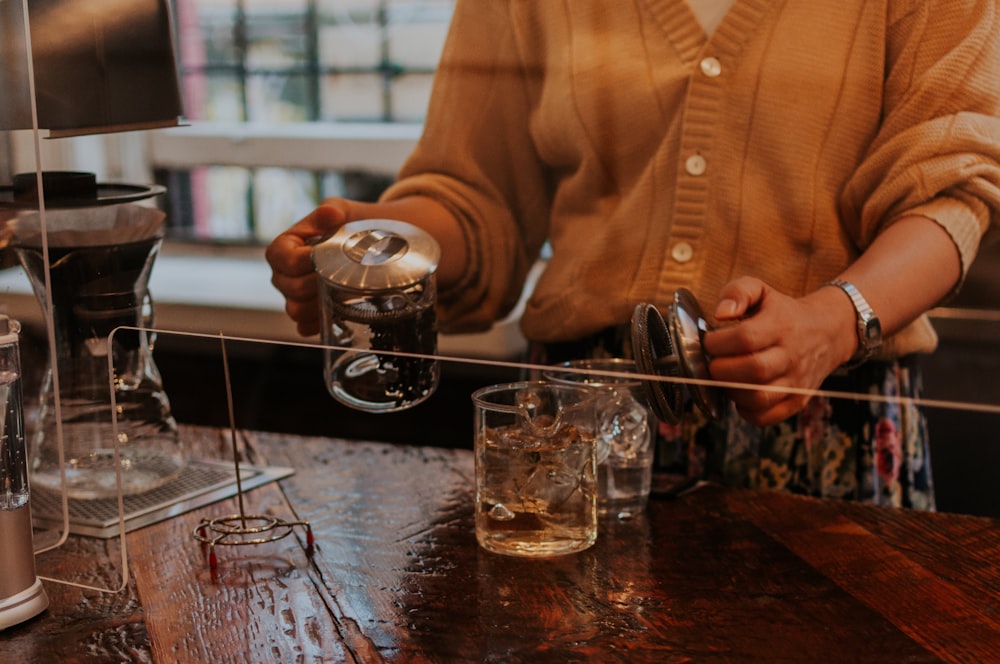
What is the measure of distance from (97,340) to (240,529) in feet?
0.63

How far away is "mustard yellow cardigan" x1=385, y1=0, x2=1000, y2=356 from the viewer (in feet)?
2.36

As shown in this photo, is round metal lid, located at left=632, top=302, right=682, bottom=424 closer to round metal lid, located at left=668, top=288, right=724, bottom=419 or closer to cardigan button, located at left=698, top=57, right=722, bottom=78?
round metal lid, located at left=668, top=288, right=724, bottom=419

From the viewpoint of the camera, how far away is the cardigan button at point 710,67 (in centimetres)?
78

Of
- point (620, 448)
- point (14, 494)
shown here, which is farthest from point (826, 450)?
point (14, 494)

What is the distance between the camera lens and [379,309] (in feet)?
2.73

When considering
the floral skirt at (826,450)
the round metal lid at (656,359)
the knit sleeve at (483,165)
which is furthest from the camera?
the floral skirt at (826,450)

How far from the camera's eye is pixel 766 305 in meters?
0.74

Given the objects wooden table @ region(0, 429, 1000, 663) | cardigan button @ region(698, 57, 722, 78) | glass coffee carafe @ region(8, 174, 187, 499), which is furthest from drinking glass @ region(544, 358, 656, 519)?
glass coffee carafe @ region(8, 174, 187, 499)

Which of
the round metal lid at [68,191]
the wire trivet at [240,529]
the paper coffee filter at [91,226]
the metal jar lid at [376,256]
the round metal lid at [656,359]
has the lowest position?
the wire trivet at [240,529]

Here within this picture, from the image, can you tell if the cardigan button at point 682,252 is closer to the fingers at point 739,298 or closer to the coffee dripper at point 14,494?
the fingers at point 739,298

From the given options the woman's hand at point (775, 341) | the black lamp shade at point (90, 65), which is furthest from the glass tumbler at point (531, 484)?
the black lamp shade at point (90, 65)

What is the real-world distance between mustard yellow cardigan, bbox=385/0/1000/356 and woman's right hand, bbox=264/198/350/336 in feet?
0.19

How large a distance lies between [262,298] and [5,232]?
0.19 m

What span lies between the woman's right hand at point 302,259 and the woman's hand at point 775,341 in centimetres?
30
